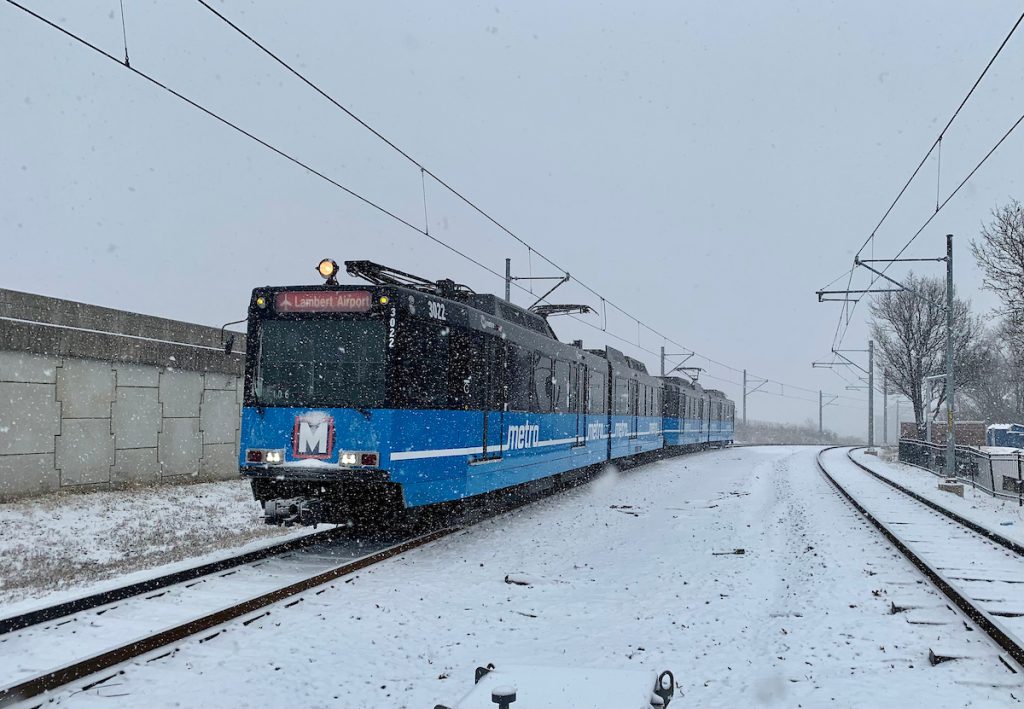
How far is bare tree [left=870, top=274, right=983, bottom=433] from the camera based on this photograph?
42.2 m

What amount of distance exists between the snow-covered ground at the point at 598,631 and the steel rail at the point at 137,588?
1353mm

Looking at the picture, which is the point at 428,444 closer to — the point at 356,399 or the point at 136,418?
the point at 356,399

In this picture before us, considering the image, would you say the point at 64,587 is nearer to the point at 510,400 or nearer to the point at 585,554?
the point at 585,554

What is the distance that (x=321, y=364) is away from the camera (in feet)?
31.4

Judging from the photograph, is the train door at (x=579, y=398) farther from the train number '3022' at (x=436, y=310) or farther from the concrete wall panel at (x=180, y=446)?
the concrete wall panel at (x=180, y=446)

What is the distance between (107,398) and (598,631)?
1160 centimetres

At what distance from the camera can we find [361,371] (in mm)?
9438

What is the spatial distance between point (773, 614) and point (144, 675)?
4.77 m

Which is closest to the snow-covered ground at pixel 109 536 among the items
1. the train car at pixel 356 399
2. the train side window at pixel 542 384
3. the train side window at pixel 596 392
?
the train car at pixel 356 399

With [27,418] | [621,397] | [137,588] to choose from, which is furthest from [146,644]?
[621,397]

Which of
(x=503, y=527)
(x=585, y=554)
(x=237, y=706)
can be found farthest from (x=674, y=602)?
(x=503, y=527)

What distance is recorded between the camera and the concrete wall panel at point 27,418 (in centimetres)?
1281

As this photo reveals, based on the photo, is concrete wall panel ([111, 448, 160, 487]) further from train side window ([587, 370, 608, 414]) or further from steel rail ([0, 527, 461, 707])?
train side window ([587, 370, 608, 414])

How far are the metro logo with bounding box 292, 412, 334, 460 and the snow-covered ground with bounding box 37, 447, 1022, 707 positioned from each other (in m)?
1.49
